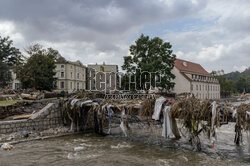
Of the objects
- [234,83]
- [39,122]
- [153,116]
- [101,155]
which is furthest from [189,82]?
[234,83]

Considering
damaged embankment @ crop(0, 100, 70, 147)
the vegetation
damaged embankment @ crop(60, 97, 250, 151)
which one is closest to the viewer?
damaged embankment @ crop(60, 97, 250, 151)

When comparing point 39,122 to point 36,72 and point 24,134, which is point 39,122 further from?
point 36,72

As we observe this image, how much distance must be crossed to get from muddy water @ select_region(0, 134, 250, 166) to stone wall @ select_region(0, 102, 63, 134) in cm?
162

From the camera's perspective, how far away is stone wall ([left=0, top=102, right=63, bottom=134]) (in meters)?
11.0

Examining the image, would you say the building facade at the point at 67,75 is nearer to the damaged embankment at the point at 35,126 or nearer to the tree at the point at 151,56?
the tree at the point at 151,56

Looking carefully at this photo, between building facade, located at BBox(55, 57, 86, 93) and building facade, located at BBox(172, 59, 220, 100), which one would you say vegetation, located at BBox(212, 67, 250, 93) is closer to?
building facade, located at BBox(172, 59, 220, 100)

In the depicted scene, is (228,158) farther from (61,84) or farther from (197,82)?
(61,84)

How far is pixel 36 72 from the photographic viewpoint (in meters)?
36.5

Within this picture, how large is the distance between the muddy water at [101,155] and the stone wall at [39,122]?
162 centimetres

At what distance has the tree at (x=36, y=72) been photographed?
35625 mm

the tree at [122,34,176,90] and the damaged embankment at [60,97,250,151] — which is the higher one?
the tree at [122,34,176,90]

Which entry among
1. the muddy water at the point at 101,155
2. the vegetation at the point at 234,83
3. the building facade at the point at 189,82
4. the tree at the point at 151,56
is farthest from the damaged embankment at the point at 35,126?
the vegetation at the point at 234,83

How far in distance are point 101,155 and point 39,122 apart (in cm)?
573

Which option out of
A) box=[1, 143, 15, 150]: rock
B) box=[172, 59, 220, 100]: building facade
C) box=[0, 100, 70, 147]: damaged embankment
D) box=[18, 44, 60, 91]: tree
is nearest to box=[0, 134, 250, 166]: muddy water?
box=[1, 143, 15, 150]: rock
